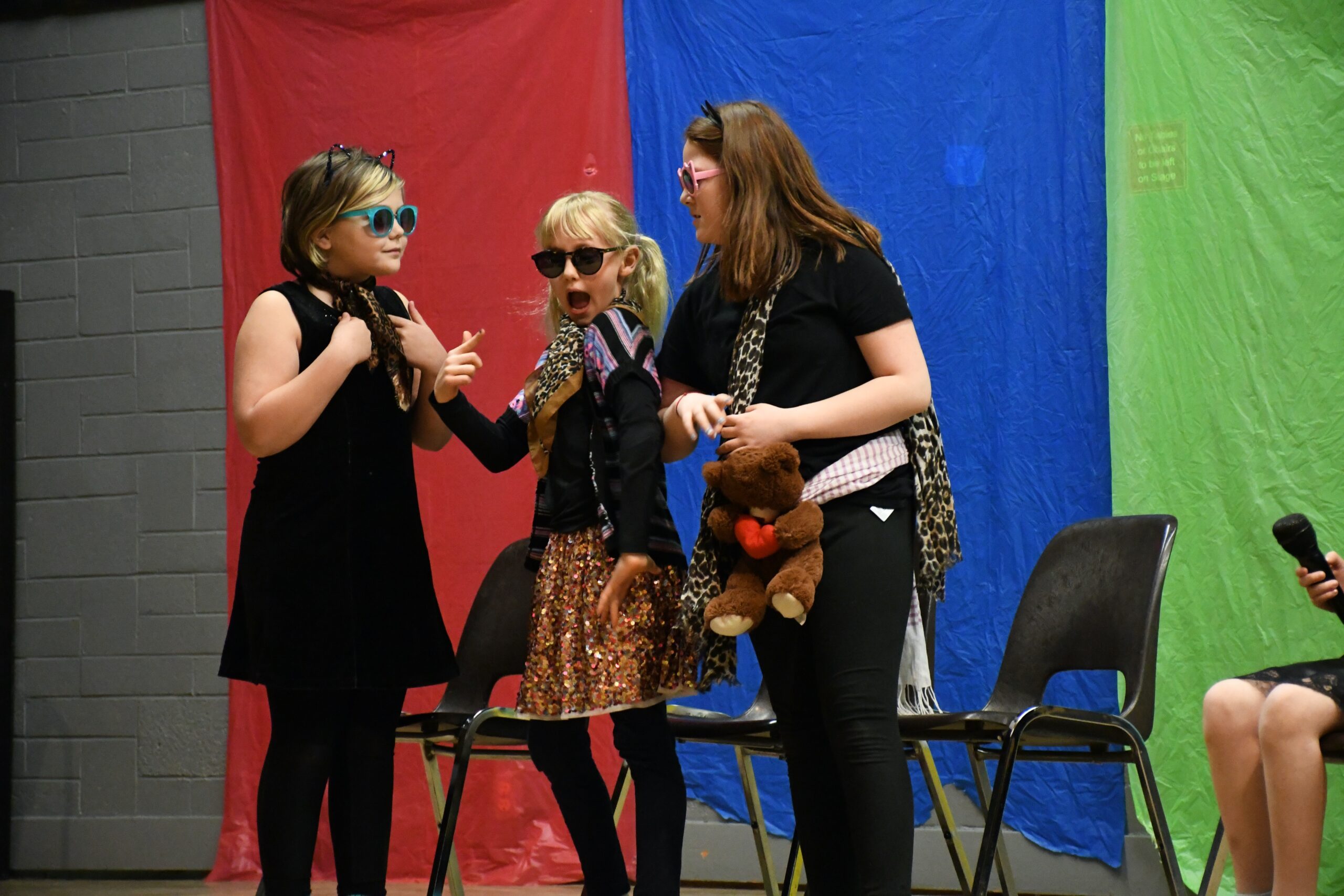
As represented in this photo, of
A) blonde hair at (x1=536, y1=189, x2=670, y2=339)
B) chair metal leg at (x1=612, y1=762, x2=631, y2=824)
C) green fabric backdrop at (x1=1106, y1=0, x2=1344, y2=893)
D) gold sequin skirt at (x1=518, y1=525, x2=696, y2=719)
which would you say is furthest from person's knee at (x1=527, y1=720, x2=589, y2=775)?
green fabric backdrop at (x1=1106, y1=0, x2=1344, y2=893)

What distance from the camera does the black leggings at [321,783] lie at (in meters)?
2.03

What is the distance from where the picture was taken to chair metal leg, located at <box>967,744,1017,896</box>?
2625mm

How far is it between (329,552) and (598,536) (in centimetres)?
45

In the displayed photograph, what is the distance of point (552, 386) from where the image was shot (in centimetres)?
228

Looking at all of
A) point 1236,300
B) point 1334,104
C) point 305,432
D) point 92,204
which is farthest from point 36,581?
point 1334,104

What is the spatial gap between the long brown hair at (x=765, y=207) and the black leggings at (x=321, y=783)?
897 millimetres

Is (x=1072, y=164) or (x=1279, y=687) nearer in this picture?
(x=1279, y=687)

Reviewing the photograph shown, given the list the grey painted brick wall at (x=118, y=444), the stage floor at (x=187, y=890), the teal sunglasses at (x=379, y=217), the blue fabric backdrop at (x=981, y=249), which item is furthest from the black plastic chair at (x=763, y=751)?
the grey painted brick wall at (x=118, y=444)

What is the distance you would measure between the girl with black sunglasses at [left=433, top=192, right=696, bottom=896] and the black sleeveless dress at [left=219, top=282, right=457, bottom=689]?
0.53 ft

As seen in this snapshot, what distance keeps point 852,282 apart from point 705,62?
1854 millimetres

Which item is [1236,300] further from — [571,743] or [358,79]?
[358,79]

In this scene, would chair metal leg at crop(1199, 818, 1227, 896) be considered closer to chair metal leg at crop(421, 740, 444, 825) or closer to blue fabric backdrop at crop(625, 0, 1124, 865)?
blue fabric backdrop at crop(625, 0, 1124, 865)

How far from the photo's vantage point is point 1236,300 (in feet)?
10.1

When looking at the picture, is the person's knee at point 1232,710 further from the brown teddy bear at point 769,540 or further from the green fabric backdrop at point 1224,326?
the brown teddy bear at point 769,540
